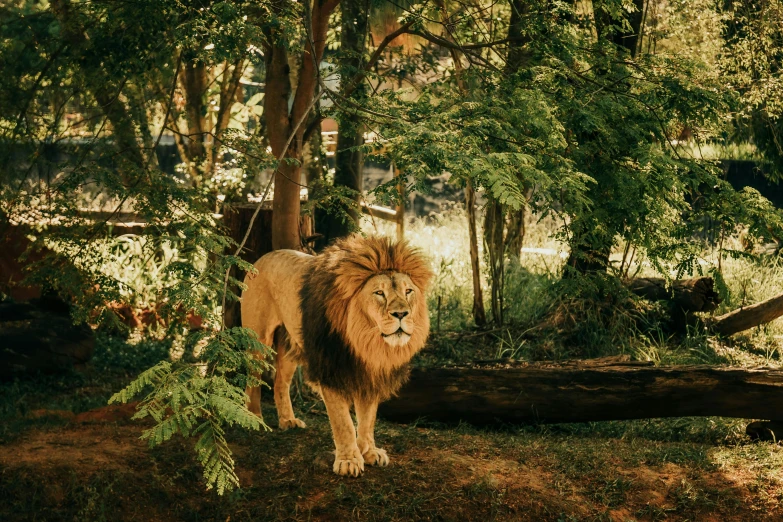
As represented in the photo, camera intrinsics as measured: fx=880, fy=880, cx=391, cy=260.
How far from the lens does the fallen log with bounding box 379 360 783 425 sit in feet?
20.0

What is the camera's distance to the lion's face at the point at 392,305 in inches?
182

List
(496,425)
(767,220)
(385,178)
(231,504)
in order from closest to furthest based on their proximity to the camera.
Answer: (231,504) < (767,220) < (496,425) < (385,178)

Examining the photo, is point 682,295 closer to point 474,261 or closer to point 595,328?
point 595,328

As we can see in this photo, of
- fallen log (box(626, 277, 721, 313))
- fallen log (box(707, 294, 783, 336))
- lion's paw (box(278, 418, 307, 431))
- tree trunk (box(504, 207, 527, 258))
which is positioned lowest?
lion's paw (box(278, 418, 307, 431))

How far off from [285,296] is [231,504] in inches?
54.0

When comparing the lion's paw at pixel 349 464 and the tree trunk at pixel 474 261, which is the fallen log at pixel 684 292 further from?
the lion's paw at pixel 349 464

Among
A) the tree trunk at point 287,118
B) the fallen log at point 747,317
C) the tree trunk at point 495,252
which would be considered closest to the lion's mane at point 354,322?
the tree trunk at point 287,118

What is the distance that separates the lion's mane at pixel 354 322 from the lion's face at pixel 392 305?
51 mm

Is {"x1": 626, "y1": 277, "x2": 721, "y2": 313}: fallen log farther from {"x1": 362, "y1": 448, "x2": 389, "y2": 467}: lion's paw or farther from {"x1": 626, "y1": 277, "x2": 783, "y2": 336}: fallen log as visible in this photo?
{"x1": 362, "y1": 448, "x2": 389, "y2": 467}: lion's paw

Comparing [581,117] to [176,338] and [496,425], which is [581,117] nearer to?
[496,425]

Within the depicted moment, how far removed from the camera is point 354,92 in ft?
22.3

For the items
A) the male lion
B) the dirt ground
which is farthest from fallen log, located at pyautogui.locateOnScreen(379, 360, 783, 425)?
the male lion

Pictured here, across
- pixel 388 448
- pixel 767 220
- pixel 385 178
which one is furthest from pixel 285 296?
pixel 385 178

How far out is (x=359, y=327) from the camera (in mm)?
4836
